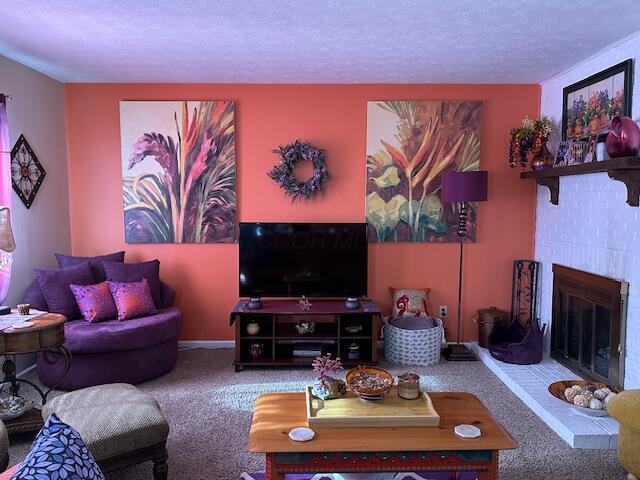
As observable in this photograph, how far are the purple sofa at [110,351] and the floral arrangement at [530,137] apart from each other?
129 inches

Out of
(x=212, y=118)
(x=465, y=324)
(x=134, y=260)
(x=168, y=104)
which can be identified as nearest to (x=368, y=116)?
(x=212, y=118)

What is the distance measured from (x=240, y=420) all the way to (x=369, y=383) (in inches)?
A: 43.8

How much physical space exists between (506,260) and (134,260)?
3.49 meters

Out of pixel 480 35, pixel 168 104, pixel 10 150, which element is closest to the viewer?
pixel 480 35

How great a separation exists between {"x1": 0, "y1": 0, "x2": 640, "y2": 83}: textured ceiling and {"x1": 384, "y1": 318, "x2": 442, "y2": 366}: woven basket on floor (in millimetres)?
2186

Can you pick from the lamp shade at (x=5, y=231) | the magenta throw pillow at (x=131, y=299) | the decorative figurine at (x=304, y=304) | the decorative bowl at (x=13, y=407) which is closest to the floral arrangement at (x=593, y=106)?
the decorative figurine at (x=304, y=304)

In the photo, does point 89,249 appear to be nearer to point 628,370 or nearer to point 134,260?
point 134,260

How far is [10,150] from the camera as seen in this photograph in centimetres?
368

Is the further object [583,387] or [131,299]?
[131,299]

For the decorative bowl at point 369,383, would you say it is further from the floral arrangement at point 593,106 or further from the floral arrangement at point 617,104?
the floral arrangement at point 593,106

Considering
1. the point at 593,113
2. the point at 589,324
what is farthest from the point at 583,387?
the point at 593,113

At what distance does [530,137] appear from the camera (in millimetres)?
4176

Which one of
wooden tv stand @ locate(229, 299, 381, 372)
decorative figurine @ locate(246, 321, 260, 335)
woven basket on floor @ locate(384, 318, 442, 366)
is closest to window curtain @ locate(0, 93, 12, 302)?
wooden tv stand @ locate(229, 299, 381, 372)

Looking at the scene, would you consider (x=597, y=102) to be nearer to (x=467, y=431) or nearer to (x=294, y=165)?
(x=294, y=165)
